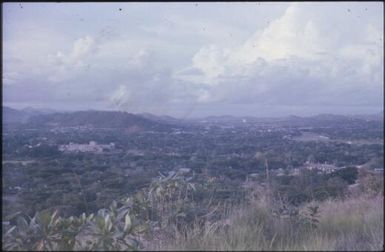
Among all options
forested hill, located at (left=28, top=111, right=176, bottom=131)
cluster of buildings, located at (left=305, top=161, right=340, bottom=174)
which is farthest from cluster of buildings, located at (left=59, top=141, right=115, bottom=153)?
cluster of buildings, located at (left=305, top=161, right=340, bottom=174)

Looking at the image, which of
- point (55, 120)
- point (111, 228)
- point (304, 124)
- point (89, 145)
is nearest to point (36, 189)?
point (111, 228)

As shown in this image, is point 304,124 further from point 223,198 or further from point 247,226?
point 247,226

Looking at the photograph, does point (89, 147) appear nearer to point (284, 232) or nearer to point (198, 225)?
point (198, 225)

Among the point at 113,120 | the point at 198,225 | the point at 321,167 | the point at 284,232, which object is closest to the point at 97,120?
the point at 113,120

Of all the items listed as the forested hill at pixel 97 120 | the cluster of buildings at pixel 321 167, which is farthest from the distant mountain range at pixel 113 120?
the cluster of buildings at pixel 321 167

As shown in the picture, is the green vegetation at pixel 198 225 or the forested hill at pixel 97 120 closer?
the green vegetation at pixel 198 225

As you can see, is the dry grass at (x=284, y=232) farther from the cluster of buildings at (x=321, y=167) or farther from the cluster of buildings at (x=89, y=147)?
the cluster of buildings at (x=89, y=147)
